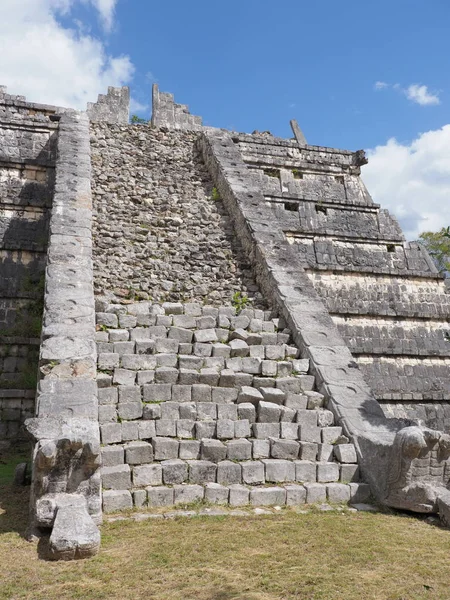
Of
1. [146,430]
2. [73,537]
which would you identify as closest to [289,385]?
[146,430]

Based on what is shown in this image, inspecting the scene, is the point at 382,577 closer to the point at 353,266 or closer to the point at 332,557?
the point at 332,557

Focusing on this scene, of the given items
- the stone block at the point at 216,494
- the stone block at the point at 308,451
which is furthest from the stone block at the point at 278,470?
the stone block at the point at 216,494

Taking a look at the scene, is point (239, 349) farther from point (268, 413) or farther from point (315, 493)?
point (315, 493)

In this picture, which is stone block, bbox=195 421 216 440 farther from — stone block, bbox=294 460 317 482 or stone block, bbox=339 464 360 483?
stone block, bbox=339 464 360 483

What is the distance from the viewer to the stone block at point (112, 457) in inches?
216

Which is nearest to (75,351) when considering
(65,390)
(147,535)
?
(65,390)

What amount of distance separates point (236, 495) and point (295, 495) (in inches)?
24.7

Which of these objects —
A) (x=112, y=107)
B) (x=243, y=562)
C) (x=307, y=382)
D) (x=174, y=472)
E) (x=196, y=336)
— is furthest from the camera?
(x=112, y=107)

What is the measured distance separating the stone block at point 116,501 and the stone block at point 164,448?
0.59 meters

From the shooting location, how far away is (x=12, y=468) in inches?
279

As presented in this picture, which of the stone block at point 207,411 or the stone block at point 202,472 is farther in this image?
the stone block at point 207,411

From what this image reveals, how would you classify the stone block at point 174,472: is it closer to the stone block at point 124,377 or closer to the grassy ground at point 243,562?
the grassy ground at point 243,562

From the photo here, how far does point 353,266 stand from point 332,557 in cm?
750

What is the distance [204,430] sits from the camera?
6.04 metres
